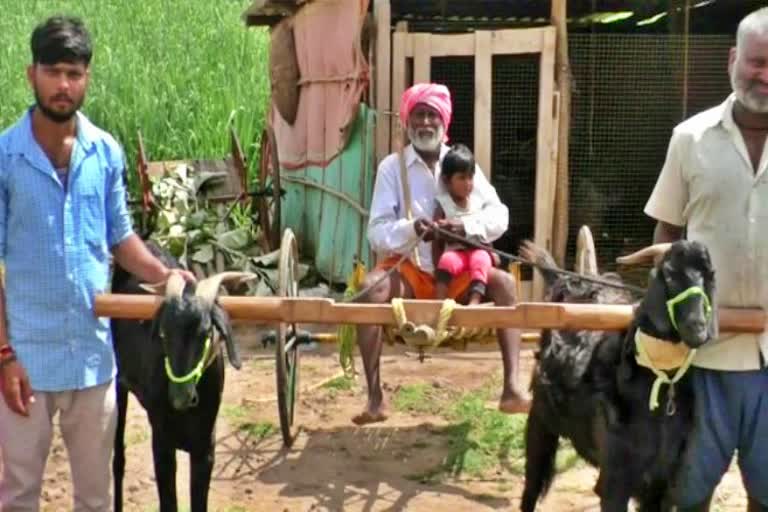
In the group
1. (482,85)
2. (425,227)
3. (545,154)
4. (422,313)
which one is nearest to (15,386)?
(422,313)

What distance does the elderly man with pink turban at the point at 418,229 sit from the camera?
6266 millimetres

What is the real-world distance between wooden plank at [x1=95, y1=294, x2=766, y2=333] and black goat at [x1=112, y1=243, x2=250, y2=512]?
0.08 meters

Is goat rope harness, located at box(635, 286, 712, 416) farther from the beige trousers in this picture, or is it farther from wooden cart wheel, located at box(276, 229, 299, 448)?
wooden cart wheel, located at box(276, 229, 299, 448)

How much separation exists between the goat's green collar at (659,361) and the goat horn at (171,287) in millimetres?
1532

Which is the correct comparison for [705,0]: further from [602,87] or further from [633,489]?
[633,489]

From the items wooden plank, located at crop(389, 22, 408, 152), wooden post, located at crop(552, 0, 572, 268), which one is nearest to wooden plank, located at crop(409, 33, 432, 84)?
wooden plank, located at crop(389, 22, 408, 152)

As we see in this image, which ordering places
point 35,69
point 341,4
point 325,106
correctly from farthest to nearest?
point 325,106
point 341,4
point 35,69

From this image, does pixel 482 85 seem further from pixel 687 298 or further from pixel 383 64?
pixel 687 298

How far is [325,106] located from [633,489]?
723cm

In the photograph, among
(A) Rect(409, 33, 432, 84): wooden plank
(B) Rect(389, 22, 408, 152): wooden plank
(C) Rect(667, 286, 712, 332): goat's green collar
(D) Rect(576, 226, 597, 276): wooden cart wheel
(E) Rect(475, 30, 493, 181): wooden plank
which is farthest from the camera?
(B) Rect(389, 22, 408, 152): wooden plank

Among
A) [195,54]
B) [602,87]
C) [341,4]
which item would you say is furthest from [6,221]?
[195,54]

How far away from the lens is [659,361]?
3.73 metres

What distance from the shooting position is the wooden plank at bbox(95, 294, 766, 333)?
3.77m

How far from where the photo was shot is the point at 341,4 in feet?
33.4
